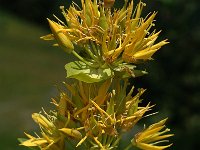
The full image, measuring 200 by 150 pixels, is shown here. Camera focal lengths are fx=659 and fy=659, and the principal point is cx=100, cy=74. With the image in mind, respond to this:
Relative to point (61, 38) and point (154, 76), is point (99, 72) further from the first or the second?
point (154, 76)

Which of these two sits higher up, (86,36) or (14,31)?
(14,31)

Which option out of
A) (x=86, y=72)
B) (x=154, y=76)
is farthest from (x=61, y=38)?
(x=154, y=76)

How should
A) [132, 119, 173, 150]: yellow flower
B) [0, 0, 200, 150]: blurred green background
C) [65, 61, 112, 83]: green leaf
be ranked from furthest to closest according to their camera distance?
[0, 0, 200, 150]: blurred green background → [132, 119, 173, 150]: yellow flower → [65, 61, 112, 83]: green leaf

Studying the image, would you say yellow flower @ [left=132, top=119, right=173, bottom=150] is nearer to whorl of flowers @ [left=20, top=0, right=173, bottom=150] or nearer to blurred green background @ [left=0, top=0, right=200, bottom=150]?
whorl of flowers @ [left=20, top=0, right=173, bottom=150]

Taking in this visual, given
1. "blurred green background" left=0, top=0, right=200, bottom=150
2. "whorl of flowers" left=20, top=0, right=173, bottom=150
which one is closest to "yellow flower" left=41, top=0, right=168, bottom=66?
"whorl of flowers" left=20, top=0, right=173, bottom=150

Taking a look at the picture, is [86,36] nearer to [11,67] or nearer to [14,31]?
[11,67]

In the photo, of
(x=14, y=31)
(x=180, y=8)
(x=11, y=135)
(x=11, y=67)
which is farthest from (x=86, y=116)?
(x=14, y=31)
